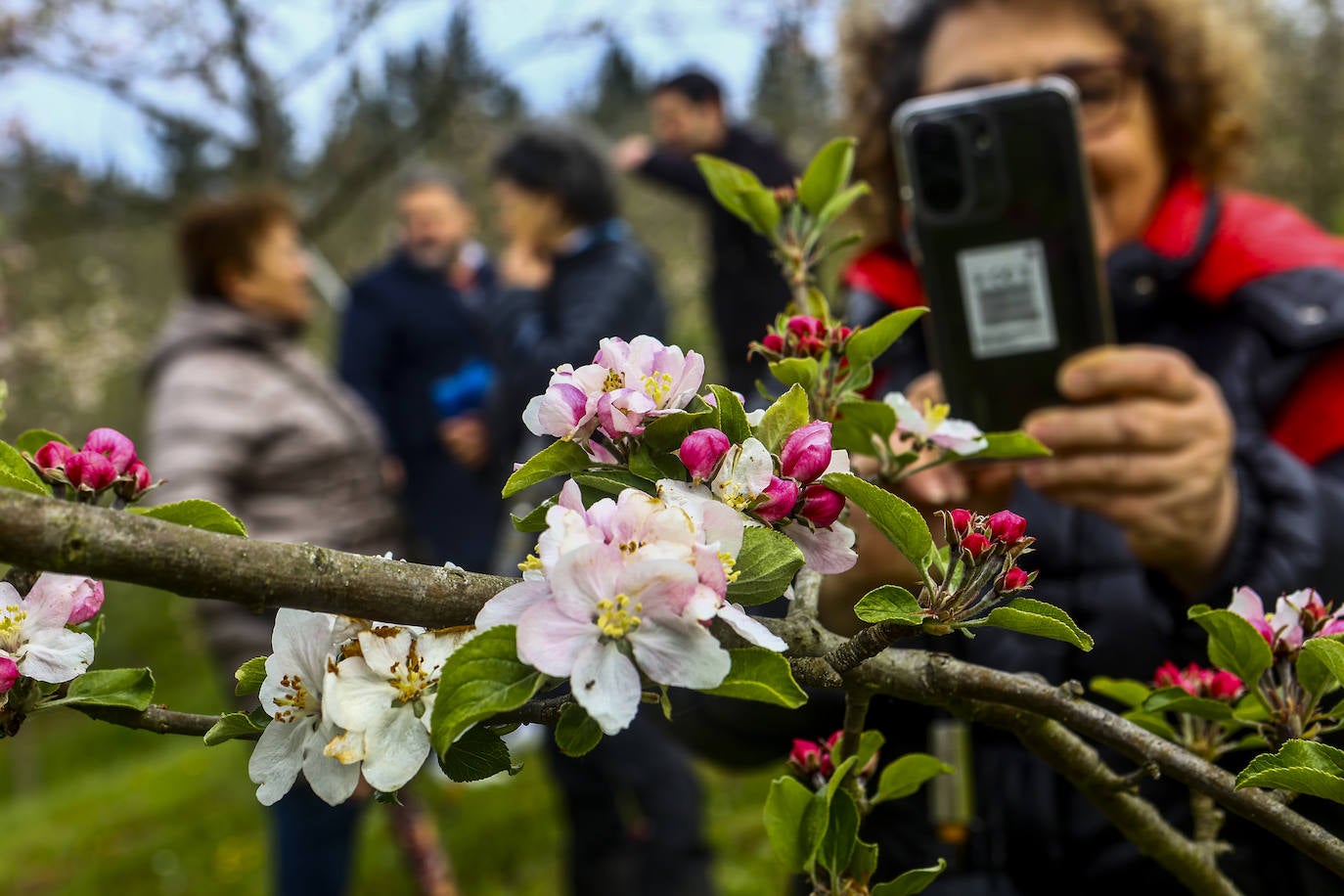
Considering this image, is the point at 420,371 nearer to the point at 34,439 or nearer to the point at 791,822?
the point at 34,439

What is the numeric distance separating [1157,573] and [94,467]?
60.6 inches

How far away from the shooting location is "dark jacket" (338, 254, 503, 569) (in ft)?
14.8

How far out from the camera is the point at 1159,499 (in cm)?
155

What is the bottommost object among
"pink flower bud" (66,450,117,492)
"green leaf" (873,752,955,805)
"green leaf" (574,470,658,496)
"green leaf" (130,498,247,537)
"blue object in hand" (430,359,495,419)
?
"blue object in hand" (430,359,495,419)

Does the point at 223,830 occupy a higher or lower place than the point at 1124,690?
lower

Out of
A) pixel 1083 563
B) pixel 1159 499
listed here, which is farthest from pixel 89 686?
pixel 1083 563

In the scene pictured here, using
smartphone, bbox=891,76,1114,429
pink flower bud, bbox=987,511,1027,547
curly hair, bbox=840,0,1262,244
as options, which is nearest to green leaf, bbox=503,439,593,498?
pink flower bud, bbox=987,511,1027,547

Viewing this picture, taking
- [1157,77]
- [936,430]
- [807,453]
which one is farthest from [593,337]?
[807,453]

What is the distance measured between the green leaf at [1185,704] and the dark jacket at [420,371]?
12.6 ft

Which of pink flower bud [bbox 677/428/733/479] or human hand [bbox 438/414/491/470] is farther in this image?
human hand [bbox 438/414/491/470]

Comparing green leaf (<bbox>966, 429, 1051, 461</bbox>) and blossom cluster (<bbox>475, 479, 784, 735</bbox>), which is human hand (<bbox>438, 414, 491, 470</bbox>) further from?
blossom cluster (<bbox>475, 479, 784, 735</bbox>)

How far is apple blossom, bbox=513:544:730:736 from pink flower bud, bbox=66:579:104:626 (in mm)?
270

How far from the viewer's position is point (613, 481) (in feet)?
1.86

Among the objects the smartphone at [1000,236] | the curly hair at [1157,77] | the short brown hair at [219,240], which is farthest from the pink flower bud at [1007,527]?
the short brown hair at [219,240]
